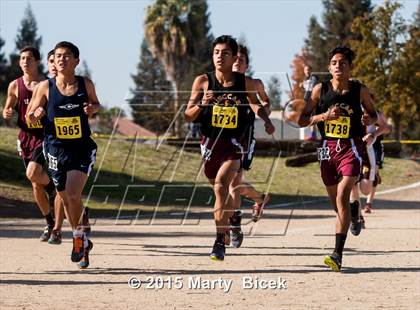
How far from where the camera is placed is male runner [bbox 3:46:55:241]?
1268cm

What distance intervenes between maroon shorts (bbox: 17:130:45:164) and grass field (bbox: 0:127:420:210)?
7.48m

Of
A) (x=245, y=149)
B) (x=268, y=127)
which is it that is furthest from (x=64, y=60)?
(x=268, y=127)

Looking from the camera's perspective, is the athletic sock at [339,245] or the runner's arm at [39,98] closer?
the athletic sock at [339,245]

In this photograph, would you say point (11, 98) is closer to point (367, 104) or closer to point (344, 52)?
point (344, 52)

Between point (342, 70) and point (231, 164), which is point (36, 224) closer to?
point (231, 164)

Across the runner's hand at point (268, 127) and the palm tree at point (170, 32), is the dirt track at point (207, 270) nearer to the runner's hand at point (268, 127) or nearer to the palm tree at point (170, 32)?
the runner's hand at point (268, 127)

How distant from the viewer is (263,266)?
10695 mm

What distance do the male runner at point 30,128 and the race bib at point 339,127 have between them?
420 cm

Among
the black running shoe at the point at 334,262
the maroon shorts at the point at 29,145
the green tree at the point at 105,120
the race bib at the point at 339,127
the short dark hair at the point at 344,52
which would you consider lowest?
the green tree at the point at 105,120

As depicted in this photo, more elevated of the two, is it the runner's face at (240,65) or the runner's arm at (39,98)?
the runner's face at (240,65)

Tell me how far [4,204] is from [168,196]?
6.07 m

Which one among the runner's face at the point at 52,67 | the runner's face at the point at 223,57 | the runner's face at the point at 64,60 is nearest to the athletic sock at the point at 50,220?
the runner's face at the point at 52,67

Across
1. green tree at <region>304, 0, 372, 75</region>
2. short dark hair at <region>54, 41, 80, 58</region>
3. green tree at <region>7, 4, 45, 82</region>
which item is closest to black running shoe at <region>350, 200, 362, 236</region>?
short dark hair at <region>54, 41, 80, 58</region>

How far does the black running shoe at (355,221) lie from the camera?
44.3 ft
